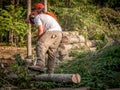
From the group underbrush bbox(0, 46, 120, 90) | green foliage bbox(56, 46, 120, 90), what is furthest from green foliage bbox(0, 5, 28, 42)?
green foliage bbox(56, 46, 120, 90)

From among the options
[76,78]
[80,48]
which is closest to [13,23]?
[80,48]

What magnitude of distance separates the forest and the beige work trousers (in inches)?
23.5

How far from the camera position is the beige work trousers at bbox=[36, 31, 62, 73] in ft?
33.8

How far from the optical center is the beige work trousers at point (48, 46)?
10305mm

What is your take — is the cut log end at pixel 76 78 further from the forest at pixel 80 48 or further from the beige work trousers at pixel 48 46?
the beige work trousers at pixel 48 46

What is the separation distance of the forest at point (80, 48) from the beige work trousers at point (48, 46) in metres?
0.60

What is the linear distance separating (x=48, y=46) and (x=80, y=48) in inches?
257

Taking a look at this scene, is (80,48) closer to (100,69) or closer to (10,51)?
(10,51)

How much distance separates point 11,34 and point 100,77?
1008cm

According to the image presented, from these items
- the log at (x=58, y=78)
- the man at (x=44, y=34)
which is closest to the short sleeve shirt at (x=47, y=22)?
the man at (x=44, y=34)

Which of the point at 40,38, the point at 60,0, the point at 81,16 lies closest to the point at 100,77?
the point at 40,38

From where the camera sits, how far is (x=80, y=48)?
16.9 meters

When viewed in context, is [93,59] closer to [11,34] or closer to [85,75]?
[85,75]

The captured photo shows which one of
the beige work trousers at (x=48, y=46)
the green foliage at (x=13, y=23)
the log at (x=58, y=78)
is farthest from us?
the green foliage at (x=13, y=23)
